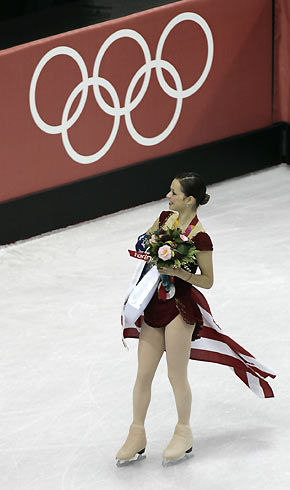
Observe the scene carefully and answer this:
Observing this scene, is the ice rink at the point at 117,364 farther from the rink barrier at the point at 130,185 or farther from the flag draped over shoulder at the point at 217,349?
the flag draped over shoulder at the point at 217,349

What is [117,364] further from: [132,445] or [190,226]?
[190,226]

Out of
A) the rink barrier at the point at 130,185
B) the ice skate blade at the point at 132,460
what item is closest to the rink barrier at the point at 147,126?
the rink barrier at the point at 130,185

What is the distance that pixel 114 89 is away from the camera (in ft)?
29.1

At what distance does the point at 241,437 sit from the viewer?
638cm

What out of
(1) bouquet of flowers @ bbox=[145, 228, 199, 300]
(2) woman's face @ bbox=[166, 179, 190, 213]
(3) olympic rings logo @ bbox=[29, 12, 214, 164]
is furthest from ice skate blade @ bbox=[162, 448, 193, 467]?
(3) olympic rings logo @ bbox=[29, 12, 214, 164]

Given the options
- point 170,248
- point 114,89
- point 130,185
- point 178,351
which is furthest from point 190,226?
point 130,185

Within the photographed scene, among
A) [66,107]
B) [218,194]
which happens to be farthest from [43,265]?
[218,194]

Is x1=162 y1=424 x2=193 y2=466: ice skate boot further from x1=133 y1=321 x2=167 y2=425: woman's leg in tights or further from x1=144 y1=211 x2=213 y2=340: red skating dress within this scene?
x1=144 y1=211 x2=213 y2=340: red skating dress

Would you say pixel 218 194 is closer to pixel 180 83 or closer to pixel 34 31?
pixel 180 83

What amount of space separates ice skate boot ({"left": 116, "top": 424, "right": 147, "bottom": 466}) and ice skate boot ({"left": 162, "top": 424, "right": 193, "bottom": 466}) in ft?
0.43

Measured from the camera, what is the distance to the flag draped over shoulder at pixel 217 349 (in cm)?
598

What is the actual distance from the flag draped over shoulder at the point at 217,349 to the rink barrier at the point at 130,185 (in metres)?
2.86

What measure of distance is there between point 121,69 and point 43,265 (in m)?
1.59

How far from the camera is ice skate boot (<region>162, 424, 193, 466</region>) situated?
20.0ft
